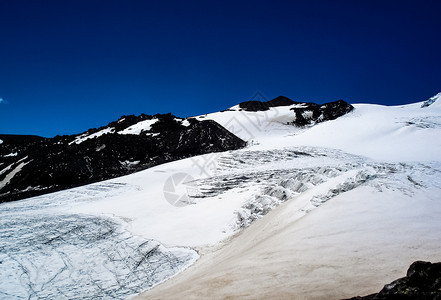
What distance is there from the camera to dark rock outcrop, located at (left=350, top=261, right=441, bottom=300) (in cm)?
276

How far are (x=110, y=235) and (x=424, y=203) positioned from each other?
34.1ft

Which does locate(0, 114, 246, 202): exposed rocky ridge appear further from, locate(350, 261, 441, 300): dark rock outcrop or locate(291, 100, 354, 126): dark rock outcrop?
locate(350, 261, 441, 300): dark rock outcrop

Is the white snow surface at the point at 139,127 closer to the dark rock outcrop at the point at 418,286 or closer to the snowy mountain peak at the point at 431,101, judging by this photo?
the snowy mountain peak at the point at 431,101

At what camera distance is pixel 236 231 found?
398 inches

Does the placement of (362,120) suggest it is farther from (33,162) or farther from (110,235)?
(33,162)

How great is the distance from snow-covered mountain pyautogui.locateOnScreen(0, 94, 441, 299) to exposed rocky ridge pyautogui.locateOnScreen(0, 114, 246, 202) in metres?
6.58

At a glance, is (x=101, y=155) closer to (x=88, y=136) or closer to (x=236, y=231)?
(x=88, y=136)

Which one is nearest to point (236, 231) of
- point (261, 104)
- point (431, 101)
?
point (431, 101)

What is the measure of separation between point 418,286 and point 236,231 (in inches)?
298

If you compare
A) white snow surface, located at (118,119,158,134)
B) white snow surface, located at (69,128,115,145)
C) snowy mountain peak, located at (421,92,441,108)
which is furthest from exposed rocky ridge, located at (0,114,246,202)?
snowy mountain peak, located at (421,92,441,108)

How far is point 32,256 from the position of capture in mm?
9117

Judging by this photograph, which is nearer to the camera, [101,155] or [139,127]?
[101,155]

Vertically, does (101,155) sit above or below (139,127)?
below

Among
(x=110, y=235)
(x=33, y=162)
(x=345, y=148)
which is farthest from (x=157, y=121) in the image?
(x=110, y=235)
